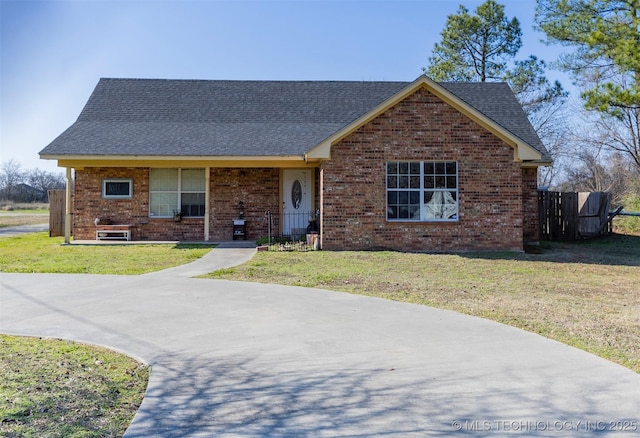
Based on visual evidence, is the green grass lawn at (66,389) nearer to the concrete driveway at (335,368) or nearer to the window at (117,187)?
the concrete driveway at (335,368)

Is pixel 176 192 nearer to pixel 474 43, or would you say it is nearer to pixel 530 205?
pixel 530 205

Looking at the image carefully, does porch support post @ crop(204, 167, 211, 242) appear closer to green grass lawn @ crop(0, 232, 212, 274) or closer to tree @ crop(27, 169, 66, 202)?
green grass lawn @ crop(0, 232, 212, 274)

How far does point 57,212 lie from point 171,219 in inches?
245

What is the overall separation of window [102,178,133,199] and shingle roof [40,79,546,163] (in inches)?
53.6

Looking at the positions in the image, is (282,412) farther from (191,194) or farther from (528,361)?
(191,194)

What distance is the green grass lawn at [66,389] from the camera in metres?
3.62

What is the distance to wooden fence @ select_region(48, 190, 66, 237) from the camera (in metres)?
21.1

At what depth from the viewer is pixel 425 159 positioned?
1488cm

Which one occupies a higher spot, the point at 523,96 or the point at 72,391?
the point at 523,96

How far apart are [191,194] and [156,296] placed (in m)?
9.79

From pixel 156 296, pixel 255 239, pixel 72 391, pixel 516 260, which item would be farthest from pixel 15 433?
pixel 255 239

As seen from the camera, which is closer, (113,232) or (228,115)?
(113,232)

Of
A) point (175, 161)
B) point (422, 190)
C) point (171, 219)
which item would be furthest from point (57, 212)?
point (422, 190)

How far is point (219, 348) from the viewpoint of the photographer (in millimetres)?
5602
